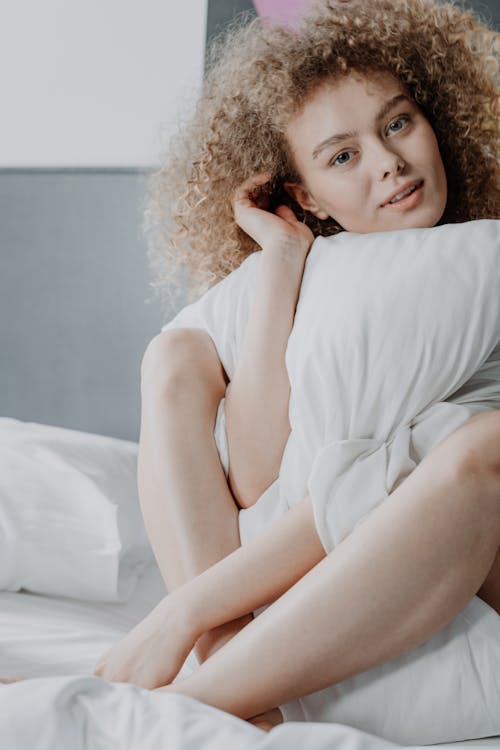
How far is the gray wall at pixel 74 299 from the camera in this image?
2061 mm

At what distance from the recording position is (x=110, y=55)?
6.83 feet

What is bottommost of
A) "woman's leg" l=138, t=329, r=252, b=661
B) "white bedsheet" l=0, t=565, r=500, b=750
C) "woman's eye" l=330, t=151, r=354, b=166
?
"white bedsheet" l=0, t=565, r=500, b=750

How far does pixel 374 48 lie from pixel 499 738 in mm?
936

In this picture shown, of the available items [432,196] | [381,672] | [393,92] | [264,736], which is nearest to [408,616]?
[381,672]

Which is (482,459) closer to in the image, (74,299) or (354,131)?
(354,131)

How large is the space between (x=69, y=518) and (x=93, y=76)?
3.92 ft

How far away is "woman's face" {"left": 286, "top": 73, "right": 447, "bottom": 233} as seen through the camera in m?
1.19

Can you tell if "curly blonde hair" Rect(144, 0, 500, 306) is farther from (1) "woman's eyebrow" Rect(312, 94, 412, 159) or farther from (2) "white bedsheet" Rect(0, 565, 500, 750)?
(2) "white bedsheet" Rect(0, 565, 500, 750)

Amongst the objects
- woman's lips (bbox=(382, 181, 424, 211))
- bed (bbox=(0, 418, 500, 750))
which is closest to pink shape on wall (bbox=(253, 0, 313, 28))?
woman's lips (bbox=(382, 181, 424, 211))

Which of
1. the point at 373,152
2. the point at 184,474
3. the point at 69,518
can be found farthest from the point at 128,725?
the point at 373,152

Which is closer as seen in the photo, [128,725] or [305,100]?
[128,725]

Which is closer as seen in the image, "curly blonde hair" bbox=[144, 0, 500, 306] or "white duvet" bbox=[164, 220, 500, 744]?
"white duvet" bbox=[164, 220, 500, 744]

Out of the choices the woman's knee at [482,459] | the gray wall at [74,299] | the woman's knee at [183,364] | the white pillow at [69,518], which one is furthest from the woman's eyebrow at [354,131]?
the gray wall at [74,299]

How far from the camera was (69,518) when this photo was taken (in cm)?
136
